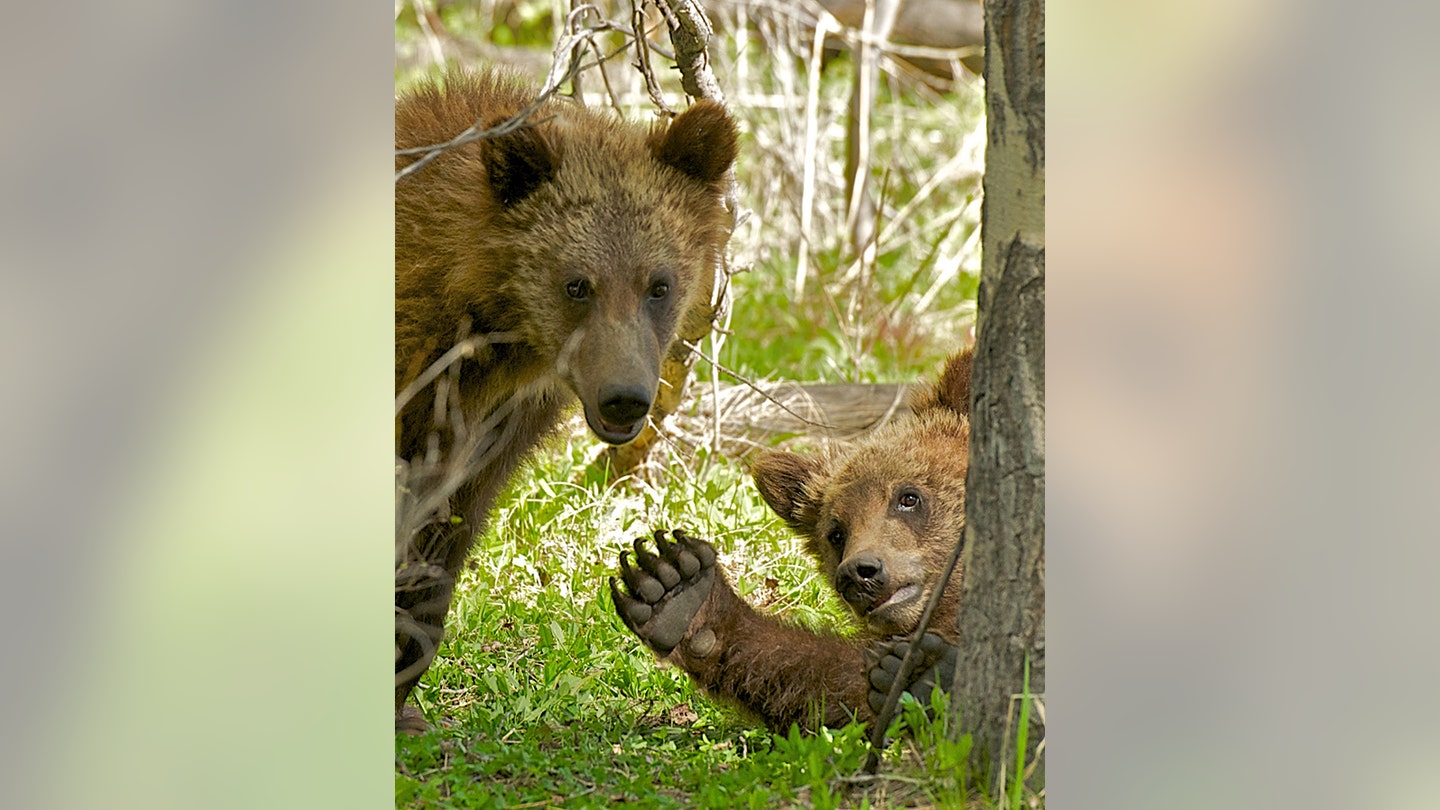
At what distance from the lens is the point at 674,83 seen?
31.9ft

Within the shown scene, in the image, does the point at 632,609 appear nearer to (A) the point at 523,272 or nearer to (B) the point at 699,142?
(A) the point at 523,272

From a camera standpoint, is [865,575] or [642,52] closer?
[865,575]

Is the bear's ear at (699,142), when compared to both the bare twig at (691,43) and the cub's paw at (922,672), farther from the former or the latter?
Result: the cub's paw at (922,672)

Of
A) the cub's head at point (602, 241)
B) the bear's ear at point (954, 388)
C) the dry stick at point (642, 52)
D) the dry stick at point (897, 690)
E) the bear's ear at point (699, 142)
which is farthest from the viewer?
the bear's ear at point (954, 388)

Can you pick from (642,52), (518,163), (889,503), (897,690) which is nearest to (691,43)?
(642,52)

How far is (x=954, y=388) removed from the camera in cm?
467

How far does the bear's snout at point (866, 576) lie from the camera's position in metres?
4.03

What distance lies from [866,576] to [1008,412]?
4.55 feet

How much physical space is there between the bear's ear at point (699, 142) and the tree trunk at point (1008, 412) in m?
1.35

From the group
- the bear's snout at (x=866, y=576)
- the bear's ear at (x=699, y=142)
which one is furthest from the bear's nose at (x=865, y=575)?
the bear's ear at (x=699, y=142)

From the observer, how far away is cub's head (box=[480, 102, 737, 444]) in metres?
3.62
